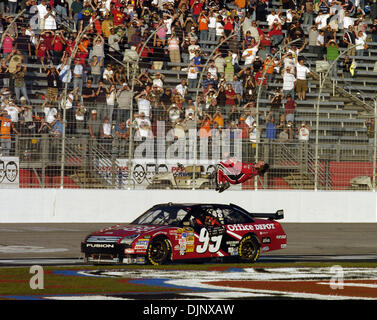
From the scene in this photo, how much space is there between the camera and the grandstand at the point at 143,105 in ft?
74.8

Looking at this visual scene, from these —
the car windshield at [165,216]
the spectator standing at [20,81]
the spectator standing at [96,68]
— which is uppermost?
the spectator standing at [96,68]

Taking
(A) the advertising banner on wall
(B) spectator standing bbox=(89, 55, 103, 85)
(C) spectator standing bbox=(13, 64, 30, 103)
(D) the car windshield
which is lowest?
(D) the car windshield

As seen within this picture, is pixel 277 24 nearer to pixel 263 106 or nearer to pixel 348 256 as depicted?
pixel 263 106

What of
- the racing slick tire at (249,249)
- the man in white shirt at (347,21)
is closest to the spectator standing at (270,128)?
the racing slick tire at (249,249)

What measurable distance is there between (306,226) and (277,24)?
31.3 feet

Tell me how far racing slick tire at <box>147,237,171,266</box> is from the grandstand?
8.81 metres

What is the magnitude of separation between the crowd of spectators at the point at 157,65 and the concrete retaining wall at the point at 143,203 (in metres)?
1.71

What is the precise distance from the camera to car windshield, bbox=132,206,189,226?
14.8 m

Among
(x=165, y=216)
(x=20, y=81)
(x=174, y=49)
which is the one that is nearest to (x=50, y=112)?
(x=20, y=81)

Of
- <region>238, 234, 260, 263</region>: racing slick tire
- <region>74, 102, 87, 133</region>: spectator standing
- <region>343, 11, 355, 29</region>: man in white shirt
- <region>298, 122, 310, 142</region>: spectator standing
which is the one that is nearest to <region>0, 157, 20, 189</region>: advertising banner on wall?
<region>74, 102, 87, 133</region>: spectator standing

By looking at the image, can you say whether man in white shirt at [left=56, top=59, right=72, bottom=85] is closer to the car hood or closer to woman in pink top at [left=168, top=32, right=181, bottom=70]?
woman in pink top at [left=168, top=32, right=181, bottom=70]

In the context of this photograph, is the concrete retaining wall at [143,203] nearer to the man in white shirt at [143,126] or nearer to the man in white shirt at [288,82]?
the man in white shirt at [143,126]

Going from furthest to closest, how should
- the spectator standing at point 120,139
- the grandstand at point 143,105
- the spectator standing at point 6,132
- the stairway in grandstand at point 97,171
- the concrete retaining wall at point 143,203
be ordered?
the concrete retaining wall at point 143,203
the spectator standing at point 120,139
the grandstand at point 143,105
the stairway in grandstand at point 97,171
the spectator standing at point 6,132
